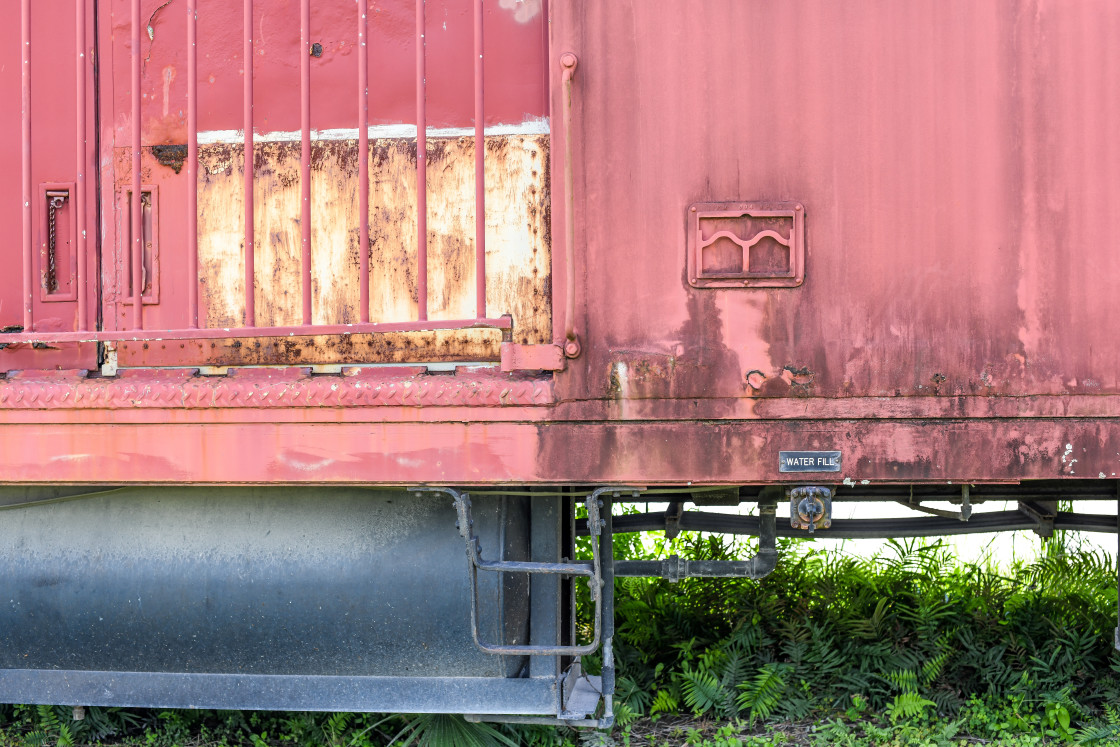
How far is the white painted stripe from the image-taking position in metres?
2.35

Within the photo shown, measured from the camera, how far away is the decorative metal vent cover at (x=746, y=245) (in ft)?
6.63

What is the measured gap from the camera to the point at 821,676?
3.18 metres

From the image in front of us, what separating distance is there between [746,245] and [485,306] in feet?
2.14

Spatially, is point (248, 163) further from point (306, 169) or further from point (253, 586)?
point (253, 586)

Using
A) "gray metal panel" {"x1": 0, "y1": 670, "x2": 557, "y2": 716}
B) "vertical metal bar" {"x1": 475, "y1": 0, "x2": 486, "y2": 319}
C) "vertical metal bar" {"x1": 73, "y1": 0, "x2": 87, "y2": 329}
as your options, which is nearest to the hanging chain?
"vertical metal bar" {"x1": 73, "y1": 0, "x2": 87, "y2": 329}

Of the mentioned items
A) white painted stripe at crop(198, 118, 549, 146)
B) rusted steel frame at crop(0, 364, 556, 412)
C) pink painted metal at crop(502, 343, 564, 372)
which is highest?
white painted stripe at crop(198, 118, 549, 146)

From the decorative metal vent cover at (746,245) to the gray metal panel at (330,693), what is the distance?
3.97 ft

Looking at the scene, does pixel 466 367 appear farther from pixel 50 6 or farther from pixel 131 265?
pixel 50 6

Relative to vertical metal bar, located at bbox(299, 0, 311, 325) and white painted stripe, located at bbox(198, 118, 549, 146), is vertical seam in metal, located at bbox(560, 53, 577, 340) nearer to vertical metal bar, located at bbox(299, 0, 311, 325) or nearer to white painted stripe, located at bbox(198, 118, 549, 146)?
white painted stripe, located at bbox(198, 118, 549, 146)

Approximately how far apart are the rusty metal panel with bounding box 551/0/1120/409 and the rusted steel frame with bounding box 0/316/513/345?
0.96ft

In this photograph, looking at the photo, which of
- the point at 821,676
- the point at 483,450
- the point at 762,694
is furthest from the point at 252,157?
the point at 821,676

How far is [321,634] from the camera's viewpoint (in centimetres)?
233

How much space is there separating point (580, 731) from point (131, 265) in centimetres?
205

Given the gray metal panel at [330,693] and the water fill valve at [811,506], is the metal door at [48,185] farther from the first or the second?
the water fill valve at [811,506]
